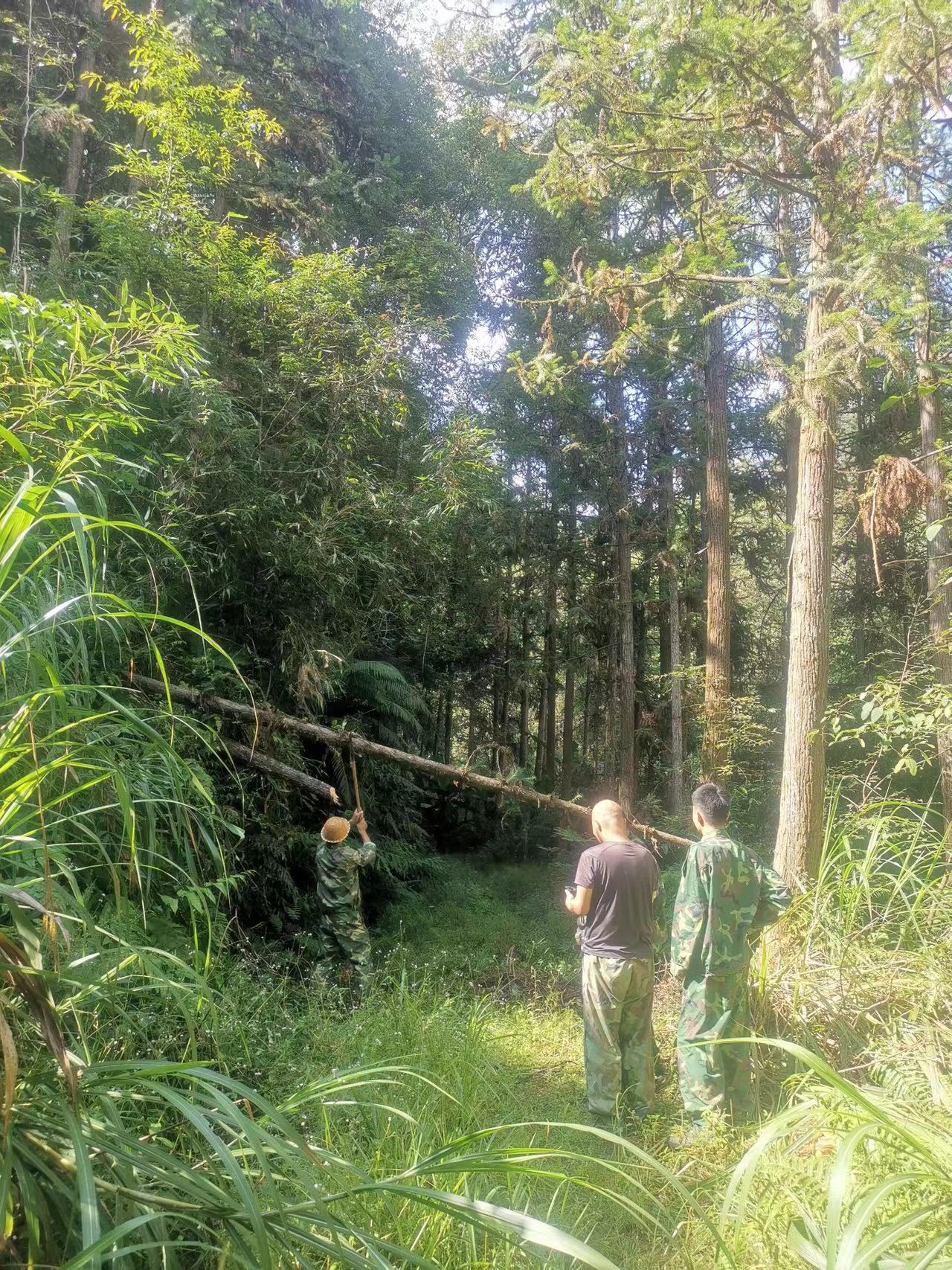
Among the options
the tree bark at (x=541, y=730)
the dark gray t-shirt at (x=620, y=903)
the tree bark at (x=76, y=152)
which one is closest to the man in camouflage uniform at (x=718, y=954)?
the dark gray t-shirt at (x=620, y=903)

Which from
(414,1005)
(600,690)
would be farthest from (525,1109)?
(600,690)

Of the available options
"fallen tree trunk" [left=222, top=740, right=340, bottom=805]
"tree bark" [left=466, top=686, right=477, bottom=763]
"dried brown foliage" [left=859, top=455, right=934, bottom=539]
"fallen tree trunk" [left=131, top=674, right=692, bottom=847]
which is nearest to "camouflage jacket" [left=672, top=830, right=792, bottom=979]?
"fallen tree trunk" [left=131, top=674, right=692, bottom=847]

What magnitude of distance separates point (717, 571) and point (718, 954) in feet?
26.1

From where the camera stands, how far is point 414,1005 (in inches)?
197

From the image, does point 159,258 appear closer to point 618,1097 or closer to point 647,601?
point 618,1097

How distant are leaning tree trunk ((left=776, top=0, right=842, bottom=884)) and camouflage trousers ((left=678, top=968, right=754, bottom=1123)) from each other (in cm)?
163

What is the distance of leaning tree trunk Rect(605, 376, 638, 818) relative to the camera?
1310 cm

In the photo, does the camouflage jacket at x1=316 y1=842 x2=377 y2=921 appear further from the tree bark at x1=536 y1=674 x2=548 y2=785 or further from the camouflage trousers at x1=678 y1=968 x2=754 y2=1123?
the tree bark at x1=536 y1=674 x2=548 y2=785

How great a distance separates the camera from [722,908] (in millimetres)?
4098

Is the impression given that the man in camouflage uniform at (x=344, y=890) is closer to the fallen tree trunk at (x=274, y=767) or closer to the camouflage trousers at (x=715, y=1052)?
the fallen tree trunk at (x=274, y=767)

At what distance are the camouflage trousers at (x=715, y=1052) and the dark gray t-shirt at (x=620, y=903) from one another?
366 millimetres

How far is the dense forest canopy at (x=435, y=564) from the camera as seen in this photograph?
4.56 ft

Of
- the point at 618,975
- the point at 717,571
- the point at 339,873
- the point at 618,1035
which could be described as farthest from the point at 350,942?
the point at 717,571

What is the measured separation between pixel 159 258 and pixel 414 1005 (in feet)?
23.1
